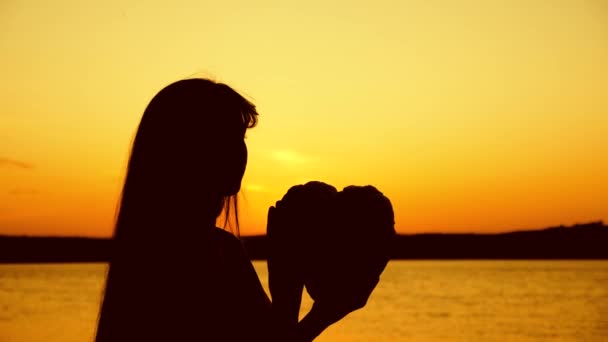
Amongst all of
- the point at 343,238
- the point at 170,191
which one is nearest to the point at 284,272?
the point at 343,238

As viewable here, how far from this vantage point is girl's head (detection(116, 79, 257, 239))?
4.43 feet

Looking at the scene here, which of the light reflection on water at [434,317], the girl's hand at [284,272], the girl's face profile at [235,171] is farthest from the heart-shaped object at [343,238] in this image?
the light reflection on water at [434,317]

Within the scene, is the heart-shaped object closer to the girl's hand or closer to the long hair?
the girl's hand

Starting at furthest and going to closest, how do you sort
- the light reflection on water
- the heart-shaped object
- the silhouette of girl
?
the light reflection on water, the silhouette of girl, the heart-shaped object

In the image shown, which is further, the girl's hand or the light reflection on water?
the light reflection on water

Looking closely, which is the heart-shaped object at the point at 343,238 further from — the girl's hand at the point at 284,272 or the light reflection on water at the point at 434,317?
the light reflection on water at the point at 434,317

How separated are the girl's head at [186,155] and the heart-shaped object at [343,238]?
165mm

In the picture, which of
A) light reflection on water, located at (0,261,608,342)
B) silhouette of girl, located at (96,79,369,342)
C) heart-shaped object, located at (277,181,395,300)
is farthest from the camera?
light reflection on water, located at (0,261,608,342)

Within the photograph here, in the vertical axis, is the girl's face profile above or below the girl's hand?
above

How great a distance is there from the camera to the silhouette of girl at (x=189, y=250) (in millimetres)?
1315

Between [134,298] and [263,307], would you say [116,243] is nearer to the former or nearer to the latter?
[134,298]

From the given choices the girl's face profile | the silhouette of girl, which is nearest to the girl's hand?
the silhouette of girl

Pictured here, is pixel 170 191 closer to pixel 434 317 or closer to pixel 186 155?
pixel 186 155

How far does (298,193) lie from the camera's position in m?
1.29
